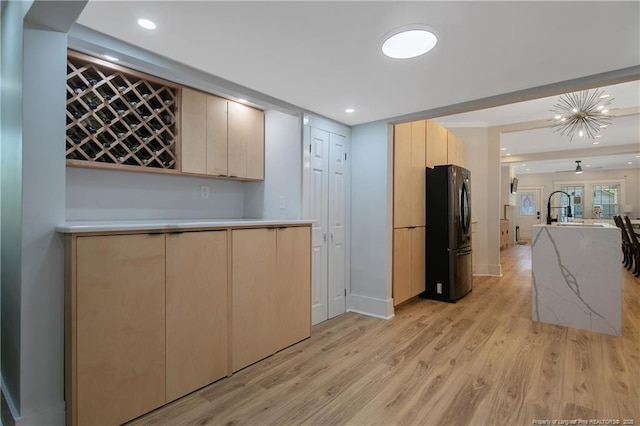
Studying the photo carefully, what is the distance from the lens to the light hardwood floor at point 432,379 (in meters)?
1.80

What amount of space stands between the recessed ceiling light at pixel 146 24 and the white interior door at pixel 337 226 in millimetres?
1973

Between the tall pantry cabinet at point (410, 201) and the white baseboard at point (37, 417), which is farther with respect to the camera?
the tall pantry cabinet at point (410, 201)

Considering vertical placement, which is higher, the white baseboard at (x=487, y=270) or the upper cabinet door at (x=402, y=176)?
the upper cabinet door at (x=402, y=176)

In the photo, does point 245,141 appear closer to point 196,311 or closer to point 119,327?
point 196,311

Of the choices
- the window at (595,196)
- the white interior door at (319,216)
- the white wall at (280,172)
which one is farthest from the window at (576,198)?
the white wall at (280,172)

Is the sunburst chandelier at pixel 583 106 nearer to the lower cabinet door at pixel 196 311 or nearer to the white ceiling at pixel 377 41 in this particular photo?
the white ceiling at pixel 377 41

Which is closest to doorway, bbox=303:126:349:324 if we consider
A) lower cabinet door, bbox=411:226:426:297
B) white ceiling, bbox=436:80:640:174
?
lower cabinet door, bbox=411:226:426:297

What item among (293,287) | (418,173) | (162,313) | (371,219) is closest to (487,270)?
(418,173)

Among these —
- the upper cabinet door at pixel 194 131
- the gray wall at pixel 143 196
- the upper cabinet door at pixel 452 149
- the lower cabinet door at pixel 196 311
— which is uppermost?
the upper cabinet door at pixel 452 149

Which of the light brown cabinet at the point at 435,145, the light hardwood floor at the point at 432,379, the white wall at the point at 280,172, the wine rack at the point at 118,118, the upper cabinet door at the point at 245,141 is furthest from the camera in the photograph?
the light brown cabinet at the point at 435,145

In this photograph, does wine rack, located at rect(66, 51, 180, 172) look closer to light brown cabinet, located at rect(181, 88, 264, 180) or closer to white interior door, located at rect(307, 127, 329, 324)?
light brown cabinet, located at rect(181, 88, 264, 180)

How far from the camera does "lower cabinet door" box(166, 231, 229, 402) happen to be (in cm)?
192

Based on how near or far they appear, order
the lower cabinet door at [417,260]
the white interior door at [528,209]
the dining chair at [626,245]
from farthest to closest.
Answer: the white interior door at [528,209] → the dining chair at [626,245] → the lower cabinet door at [417,260]

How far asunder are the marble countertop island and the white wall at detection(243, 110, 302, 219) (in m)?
2.59
